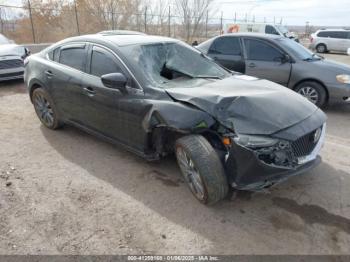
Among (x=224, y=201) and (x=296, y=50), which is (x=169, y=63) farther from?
(x=296, y=50)

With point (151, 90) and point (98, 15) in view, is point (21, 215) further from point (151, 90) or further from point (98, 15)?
point (98, 15)

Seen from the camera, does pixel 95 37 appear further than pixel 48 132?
No

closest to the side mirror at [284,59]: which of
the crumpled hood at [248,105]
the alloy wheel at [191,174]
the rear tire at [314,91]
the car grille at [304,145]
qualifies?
the rear tire at [314,91]

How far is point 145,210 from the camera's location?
3105 mm

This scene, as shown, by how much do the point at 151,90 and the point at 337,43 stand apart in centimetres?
2301

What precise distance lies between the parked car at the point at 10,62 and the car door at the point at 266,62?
623cm

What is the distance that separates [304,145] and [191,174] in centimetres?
117

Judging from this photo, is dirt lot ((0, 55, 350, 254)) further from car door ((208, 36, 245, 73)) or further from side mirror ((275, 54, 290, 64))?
car door ((208, 36, 245, 73))

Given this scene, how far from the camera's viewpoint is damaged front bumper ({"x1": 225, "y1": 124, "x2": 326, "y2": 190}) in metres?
2.72

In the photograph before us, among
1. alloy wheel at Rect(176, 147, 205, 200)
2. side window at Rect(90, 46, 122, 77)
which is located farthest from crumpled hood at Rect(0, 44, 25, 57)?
alloy wheel at Rect(176, 147, 205, 200)

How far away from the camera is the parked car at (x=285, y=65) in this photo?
20.0ft

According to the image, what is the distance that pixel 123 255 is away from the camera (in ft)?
8.34

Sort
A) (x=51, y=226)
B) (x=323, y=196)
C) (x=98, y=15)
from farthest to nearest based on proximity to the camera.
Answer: (x=98, y=15)
(x=323, y=196)
(x=51, y=226)

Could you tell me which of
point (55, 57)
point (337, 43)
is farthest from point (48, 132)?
point (337, 43)
